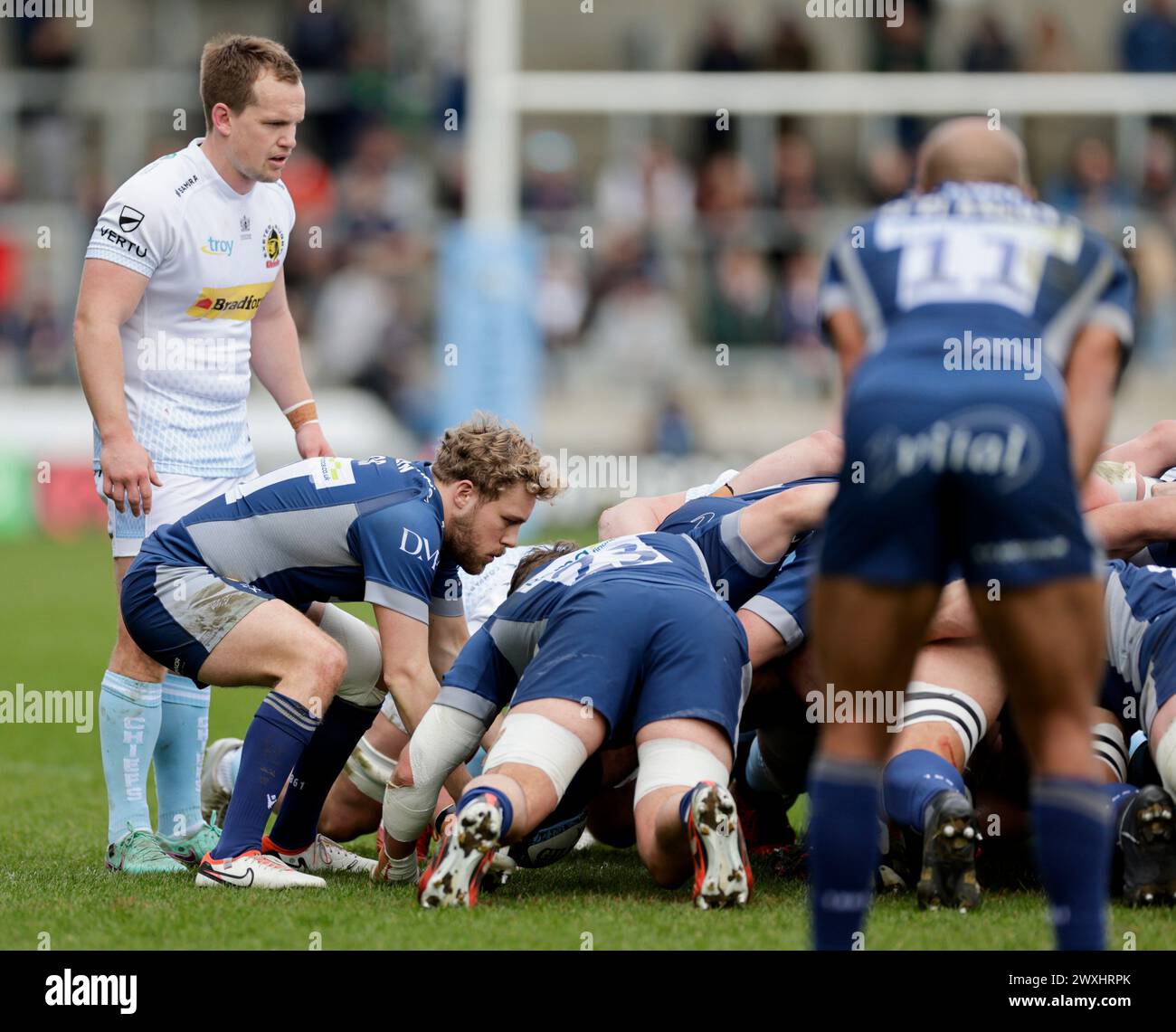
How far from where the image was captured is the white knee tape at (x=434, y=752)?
5.07 m

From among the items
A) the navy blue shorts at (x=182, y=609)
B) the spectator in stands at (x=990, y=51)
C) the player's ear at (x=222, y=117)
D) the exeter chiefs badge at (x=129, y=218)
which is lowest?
the navy blue shorts at (x=182, y=609)

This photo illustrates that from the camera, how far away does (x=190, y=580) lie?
17.5 ft

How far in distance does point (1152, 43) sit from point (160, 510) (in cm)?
1627

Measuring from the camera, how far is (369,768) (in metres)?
5.93

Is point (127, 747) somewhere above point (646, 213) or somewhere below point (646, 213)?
below

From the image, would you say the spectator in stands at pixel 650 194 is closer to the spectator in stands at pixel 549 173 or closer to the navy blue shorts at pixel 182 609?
A: the spectator in stands at pixel 549 173

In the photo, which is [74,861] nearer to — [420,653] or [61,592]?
[420,653]

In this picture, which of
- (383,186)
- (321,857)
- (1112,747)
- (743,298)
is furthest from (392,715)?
(383,186)

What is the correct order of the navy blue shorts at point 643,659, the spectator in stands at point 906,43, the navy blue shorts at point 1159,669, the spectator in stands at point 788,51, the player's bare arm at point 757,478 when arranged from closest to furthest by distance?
1. the navy blue shorts at point 643,659
2. the navy blue shorts at point 1159,669
3. the player's bare arm at point 757,478
4. the spectator in stands at point 906,43
5. the spectator in stands at point 788,51

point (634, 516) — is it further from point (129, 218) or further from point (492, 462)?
point (129, 218)

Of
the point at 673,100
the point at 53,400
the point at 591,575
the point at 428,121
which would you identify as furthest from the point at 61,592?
the point at 591,575

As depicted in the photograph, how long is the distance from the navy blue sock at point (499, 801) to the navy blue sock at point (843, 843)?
117 cm

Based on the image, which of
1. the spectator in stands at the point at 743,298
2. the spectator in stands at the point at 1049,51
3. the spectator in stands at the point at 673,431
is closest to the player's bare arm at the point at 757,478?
the spectator in stands at the point at 673,431

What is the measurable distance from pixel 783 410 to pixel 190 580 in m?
14.8
